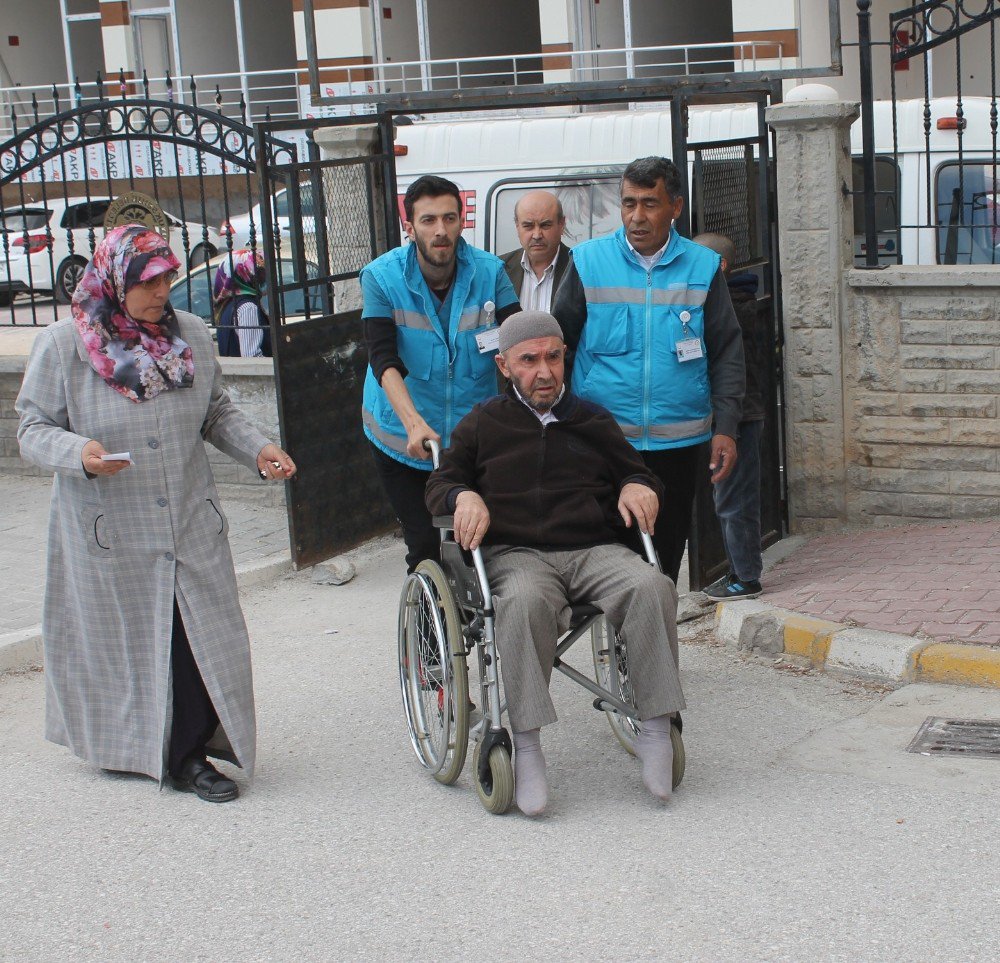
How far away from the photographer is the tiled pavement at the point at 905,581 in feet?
18.7

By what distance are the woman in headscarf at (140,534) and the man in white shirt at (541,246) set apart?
229 centimetres

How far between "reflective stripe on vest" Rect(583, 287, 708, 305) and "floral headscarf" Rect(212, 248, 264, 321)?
12.8ft

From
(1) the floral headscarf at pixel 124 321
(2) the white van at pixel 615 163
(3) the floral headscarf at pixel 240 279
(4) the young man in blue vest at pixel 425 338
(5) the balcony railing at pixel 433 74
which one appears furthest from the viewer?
(5) the balcony railing at pixel 433 74

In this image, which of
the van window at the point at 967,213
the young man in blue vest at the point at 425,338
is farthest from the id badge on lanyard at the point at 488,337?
the van window at the point at 967,213

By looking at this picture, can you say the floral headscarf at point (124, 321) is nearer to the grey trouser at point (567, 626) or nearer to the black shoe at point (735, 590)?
the grey trouser at point (567, 626)

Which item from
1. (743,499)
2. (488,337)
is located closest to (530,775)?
(488,337)

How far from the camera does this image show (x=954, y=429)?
7.27 m

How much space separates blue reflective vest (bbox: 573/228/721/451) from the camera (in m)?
5.12

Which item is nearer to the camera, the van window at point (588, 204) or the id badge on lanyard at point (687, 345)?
the id badge on lanyard at point (687, 345)

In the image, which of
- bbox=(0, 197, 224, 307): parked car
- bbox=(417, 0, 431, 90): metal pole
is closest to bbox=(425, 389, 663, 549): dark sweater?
bbox=(0, 197, 224, 307): parked car

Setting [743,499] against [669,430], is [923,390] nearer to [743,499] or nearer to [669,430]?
[743,499]

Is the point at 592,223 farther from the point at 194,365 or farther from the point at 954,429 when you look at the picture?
the point at 194,365

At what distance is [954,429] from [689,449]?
2.55m

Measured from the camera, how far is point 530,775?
4281 mm
